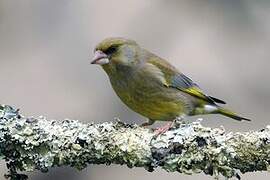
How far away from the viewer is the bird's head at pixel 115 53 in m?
5.52

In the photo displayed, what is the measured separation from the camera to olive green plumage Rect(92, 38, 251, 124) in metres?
5.67

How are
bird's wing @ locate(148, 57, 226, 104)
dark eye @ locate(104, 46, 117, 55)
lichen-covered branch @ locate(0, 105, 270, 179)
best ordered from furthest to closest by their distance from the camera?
bird's wing @ locate(148, 57, 226, 104) → dark eye @ locate(104, 46, 117, 55) → lichen-covered branch @ locate(0, 105, 270, 179)

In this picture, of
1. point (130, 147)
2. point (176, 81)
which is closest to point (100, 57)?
point (176, 81)

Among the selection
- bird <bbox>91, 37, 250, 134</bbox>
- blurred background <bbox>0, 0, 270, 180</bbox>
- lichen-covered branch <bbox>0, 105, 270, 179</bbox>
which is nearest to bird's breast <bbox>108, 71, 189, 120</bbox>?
bird <bbox>91, 37, 250, 134</bbox>

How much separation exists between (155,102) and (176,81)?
0.37 metres

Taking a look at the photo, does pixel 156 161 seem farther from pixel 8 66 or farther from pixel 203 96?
pixel 8 66

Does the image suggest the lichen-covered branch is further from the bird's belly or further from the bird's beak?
the bird's belly

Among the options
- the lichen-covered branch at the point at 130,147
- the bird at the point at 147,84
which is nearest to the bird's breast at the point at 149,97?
the bird at the point at 147,84

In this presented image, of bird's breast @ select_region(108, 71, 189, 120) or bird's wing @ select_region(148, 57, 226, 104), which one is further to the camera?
bird's wing @ select_region(148, 57, 226, 104)

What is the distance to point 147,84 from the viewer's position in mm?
5797

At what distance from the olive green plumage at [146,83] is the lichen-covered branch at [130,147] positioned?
779 millimetres

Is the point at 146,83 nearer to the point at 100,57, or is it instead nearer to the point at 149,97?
the point at 149,97

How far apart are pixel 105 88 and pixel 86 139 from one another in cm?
367

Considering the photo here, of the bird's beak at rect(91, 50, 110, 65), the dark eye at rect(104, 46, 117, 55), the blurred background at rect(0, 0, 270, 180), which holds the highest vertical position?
the blurred background at rect(0, 0, 270, 180)
